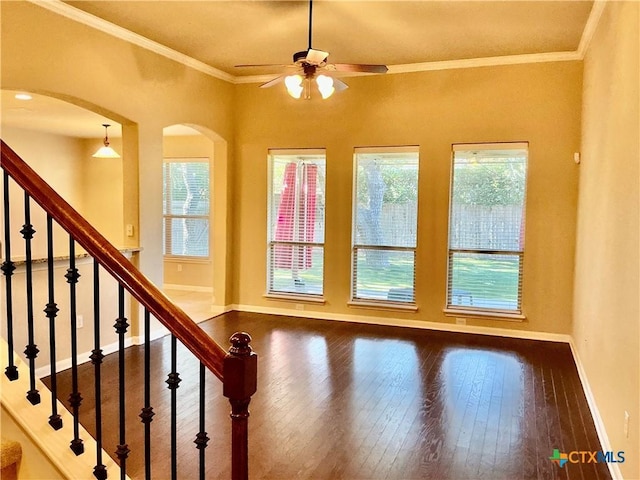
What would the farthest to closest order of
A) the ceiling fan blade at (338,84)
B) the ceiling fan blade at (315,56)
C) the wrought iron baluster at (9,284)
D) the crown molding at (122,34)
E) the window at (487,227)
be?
the window at (487,227) < the ceiling fan blade at (338,84) < the crown molding at (122,34) < the ceiling fan blade at (315,56) < the wrought iron baluster at (9,284)

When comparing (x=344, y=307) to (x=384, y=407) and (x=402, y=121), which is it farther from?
(x=384, y=407)

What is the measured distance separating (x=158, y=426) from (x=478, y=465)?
1.95m

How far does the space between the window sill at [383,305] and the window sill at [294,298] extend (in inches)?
16.2

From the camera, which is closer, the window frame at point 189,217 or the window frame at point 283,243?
the window frame at point 283,243

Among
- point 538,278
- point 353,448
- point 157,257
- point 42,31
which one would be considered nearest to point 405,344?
point 538,278

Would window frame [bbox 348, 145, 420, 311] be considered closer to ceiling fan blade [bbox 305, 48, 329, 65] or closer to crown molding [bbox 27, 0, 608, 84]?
crown molding [bbox 27, 0, 608, 84]

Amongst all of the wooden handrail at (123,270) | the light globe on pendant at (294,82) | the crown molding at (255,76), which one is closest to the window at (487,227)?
the crown molding at (255,76)

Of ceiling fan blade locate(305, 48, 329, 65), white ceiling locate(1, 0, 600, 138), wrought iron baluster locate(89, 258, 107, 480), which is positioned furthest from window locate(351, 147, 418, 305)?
wrought iron baluster locate(89, 258, 107, 480)

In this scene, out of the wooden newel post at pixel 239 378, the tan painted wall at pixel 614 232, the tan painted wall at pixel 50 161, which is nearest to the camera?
→ the wooden newel post at pixel 239 378

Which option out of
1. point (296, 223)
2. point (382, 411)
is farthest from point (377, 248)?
point (382, 411)

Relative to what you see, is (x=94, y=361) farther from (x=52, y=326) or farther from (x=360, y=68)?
(x=360, y=68)

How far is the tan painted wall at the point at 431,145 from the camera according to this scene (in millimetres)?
5422

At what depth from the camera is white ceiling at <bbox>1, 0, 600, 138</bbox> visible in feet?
13.6

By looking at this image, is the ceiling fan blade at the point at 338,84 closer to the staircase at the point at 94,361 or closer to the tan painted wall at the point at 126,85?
the tan painted wall at the point at 126,85
